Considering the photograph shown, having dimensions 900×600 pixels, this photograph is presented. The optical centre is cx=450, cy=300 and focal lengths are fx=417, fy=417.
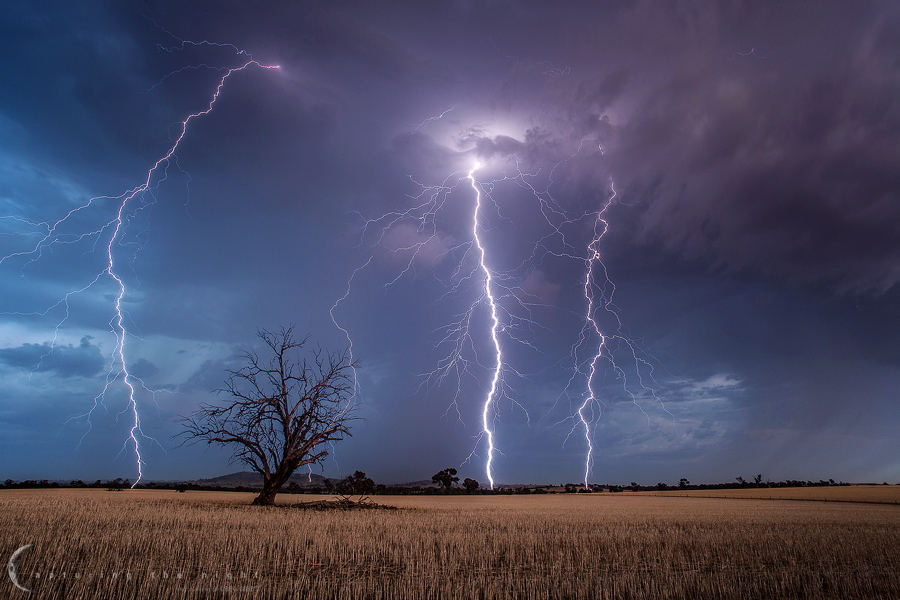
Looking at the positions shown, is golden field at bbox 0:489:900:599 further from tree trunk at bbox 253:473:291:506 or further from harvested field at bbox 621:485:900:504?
→ harvested field at bbox 621:485:900:504

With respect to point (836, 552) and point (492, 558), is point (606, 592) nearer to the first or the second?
point (492, 558)

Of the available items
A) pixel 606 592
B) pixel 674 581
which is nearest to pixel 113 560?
pixel 606 592

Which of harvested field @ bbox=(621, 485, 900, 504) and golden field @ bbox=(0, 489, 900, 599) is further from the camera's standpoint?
harvested field @ bbox=(621, 485, 900, 504)

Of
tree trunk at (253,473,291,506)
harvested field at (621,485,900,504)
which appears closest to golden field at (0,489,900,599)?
tree trunk at (253,473,291,506)

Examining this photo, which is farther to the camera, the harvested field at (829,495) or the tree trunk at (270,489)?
the harvested field at (829,495)

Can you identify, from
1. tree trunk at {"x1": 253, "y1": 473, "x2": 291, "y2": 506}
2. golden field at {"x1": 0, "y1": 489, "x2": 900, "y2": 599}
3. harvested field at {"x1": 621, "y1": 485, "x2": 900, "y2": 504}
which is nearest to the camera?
golden field at {"x1": 0, "y1": 489, "x2": 900, "y2": 599}

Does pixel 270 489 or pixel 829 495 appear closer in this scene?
pixel 270 489

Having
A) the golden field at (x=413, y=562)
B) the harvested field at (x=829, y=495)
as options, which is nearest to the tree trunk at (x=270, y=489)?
the golden field at (x=413, y=562)

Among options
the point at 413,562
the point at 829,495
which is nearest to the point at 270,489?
the point at 413,562

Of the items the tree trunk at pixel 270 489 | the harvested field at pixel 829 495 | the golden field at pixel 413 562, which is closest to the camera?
the golden field at pixel 413 562

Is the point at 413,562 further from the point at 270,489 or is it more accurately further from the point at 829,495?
the point at 829,495

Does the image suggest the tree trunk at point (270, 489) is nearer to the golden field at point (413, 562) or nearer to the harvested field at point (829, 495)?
the golden field at point (413, 562)

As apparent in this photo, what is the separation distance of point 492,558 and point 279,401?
14503 mm

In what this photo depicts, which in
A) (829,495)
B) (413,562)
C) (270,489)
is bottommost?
(829,495)
